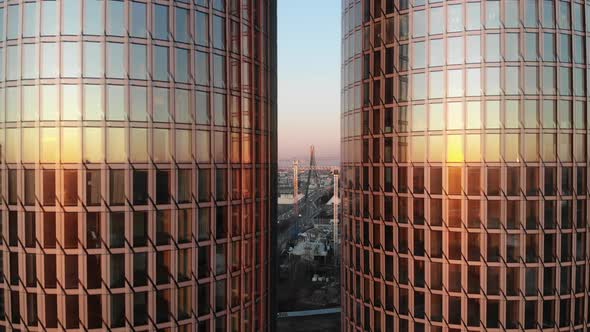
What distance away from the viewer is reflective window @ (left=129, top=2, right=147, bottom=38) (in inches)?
1183

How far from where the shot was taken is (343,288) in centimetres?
4834

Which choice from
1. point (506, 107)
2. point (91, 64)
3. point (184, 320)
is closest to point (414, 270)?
point (506, 107)

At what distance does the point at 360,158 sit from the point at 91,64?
25.0m

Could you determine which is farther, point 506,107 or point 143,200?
point 506,107

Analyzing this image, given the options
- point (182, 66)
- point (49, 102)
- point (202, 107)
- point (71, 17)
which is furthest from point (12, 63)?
point (202, 107)

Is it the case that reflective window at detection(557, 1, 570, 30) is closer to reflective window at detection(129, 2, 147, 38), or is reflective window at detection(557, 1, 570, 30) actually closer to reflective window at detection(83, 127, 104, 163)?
reflective window at detection(129, 2, 147, 38)

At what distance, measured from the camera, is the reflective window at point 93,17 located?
96.2 ft

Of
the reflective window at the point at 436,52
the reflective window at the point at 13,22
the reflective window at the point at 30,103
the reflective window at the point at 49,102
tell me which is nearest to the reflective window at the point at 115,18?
the reflective window at the point at 49,102

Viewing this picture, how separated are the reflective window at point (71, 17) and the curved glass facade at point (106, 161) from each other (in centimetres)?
6

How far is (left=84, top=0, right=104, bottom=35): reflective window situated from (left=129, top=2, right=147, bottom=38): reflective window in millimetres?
1896

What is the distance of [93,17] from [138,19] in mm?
2762

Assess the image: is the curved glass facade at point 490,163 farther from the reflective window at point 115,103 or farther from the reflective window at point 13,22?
the reflective window at point 13,22

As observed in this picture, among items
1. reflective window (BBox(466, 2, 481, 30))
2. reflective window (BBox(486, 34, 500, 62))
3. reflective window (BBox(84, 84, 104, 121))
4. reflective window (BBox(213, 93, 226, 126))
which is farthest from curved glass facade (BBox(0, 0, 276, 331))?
reflective window (BBox(486, 34, 500, 62))

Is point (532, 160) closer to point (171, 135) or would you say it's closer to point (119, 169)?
point (171, 135)
